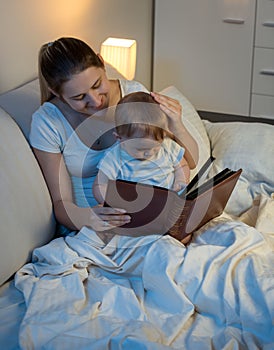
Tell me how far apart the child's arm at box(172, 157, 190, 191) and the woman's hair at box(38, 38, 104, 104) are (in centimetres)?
38

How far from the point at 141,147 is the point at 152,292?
0.39 metres

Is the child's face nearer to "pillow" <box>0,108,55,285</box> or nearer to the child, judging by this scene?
the child

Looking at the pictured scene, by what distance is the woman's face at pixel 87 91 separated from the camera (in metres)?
1.75

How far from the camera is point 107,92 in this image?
1.83 metres

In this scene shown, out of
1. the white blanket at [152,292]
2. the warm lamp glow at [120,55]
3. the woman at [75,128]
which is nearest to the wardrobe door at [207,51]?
the warm lamp glow at [120,55]

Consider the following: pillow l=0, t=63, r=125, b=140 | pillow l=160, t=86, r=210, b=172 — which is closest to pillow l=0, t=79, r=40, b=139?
pillow l=0, t=63, r=125, b=140

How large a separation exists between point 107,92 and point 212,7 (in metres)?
1.48

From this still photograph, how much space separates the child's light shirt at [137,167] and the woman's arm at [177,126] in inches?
2.8

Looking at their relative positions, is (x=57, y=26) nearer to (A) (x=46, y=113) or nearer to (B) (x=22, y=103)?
(B) (x=22, y=103)

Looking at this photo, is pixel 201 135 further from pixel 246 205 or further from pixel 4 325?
pixel 4 325

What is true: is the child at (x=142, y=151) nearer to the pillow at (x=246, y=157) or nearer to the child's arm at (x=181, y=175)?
the child's arm at (x=181, y=175)

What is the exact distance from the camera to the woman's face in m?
1.75

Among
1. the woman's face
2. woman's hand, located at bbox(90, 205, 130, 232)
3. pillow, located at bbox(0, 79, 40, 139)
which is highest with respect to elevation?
the woman's face

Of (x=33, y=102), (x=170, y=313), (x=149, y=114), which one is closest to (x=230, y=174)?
(x=149, y=114)
